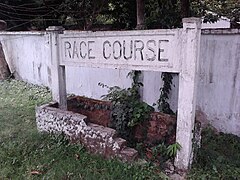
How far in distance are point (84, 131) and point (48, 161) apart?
1.76 feet

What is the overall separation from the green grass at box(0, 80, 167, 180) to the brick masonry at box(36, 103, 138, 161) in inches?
3.6

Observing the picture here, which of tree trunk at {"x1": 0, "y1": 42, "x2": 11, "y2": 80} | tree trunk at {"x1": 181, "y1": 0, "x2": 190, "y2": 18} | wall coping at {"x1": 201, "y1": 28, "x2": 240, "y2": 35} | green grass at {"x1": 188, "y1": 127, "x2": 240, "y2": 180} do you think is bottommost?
green grass at {"x1": 188, "y1": 127, "x2": 240, "y2": 180}

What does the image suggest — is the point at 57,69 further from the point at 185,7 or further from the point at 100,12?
the point at 100,12

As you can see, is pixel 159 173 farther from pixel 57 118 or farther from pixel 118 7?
pixel 118 7

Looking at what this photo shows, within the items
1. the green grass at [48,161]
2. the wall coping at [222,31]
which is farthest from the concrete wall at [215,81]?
the green grass at [48,161]

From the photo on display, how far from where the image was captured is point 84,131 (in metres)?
3.42

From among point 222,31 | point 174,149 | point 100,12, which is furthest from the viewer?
point 100,12

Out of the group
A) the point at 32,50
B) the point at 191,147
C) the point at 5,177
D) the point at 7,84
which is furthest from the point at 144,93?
the point at 7,84

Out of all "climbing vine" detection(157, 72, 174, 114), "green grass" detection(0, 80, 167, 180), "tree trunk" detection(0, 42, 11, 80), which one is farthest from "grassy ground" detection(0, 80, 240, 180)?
"tree trunk" detection(0, 42, 11, 80)

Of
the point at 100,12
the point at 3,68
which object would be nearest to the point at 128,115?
the point at 100,12

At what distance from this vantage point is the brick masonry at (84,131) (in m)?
3.13

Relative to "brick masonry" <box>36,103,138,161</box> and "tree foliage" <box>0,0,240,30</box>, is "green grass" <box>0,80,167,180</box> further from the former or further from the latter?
"tree foliage" <box>0,0,240,30</box>

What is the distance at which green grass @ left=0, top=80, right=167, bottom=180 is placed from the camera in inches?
115

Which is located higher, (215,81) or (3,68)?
(215,81)
